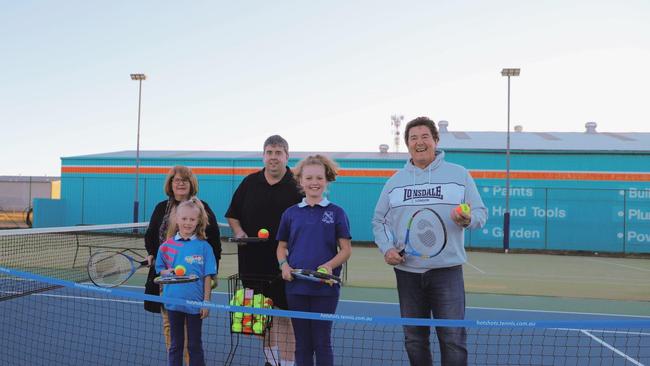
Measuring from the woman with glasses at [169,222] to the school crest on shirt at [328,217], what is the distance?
1.07 metres

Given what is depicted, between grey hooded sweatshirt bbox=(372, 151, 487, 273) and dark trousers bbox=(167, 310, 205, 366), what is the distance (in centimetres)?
144

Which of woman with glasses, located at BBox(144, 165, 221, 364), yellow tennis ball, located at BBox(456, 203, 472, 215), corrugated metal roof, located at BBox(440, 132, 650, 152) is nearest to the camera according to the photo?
yellow tennis ball, located at BBox(456, 203, 472, 215)

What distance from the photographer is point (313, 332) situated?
3072mm

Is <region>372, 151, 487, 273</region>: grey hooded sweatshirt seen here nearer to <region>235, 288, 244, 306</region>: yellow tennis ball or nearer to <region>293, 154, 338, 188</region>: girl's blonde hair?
<region>293, 154, 338, 188</region>: girl's blonde hair

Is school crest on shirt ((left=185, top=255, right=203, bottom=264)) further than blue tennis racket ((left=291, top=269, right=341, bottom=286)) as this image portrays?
Yes

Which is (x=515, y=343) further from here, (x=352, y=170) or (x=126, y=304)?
(x=352, y=170)

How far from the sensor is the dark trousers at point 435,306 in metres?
2.98

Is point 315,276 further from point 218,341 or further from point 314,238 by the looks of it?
point 218,341

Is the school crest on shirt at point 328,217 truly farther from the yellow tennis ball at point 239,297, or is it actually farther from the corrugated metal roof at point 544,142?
the corrugated metal roof at point 544,142

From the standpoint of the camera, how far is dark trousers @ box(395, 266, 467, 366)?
2979 mm

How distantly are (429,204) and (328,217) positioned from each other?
25.8 inches

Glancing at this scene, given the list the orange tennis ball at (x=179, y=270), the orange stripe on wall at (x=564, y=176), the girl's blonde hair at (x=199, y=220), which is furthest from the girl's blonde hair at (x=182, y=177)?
the orange stripe on wall at (x=564, y=176)

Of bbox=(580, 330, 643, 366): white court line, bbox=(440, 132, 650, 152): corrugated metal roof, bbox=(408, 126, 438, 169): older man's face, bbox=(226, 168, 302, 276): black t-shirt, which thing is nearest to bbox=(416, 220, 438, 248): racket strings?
bbox=(408, 126, 438, 169): older man's face

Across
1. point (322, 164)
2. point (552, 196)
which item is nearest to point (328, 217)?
point (322, 164)
